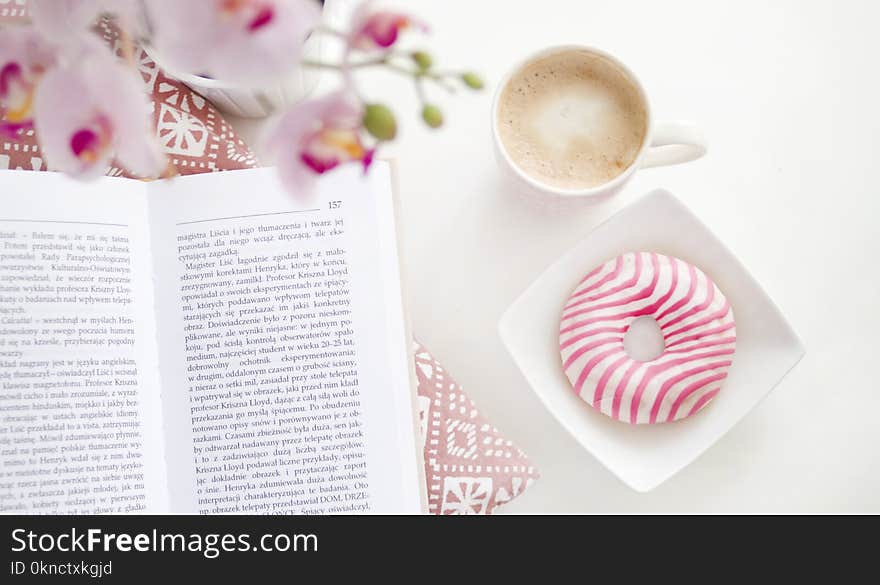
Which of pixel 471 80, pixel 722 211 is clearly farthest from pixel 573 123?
pixel 471 80

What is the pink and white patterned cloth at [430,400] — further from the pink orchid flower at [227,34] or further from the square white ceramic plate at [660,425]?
the pink orchid flower at [227,34]

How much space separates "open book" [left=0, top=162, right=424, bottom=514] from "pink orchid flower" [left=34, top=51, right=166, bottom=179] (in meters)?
0.44

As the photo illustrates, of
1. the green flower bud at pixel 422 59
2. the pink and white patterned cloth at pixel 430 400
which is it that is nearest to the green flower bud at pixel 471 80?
the green flower bud at pixel 422 59

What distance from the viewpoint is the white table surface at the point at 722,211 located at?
2.66 feet

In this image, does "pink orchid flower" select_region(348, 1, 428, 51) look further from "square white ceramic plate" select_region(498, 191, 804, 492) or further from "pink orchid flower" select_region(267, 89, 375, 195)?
"square white ceramic plate" select_region(498, 191, 804, 492)

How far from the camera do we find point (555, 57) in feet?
2.34

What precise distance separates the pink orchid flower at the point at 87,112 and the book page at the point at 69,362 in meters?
0.45

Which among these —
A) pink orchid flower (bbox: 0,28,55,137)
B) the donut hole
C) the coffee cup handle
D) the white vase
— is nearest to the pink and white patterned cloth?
the white vase

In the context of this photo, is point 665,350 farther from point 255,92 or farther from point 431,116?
point 431,116

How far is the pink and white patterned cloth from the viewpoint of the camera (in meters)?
0.74
